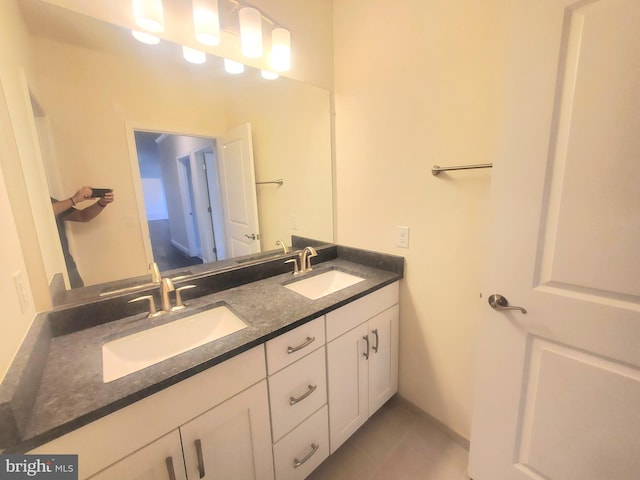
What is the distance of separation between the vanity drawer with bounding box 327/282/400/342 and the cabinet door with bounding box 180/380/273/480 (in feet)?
1.27

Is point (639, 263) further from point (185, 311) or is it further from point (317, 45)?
point (317, 45)

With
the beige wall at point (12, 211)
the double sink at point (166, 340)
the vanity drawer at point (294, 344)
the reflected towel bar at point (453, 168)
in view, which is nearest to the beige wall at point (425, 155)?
the reflected towel bar at point (453, 168)

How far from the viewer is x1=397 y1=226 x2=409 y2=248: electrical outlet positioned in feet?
4.88

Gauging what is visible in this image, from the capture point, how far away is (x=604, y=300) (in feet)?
2.71

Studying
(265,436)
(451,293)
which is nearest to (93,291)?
(265,436)

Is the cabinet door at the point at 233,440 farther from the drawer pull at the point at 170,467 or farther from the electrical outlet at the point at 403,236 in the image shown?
the electrical outlet at the point at 403,236

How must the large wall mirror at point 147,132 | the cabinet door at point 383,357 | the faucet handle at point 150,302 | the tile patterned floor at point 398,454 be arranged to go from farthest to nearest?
the cabinet door at point 383,357 → the tile patterned floor at point 398,454 → the faucet handle at point 150,302 → the large wall mirror at point 147,132

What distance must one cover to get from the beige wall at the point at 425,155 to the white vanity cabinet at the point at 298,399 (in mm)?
678

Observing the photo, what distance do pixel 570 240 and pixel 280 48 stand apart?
1513mm

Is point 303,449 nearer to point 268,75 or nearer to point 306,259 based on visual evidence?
point 306,259

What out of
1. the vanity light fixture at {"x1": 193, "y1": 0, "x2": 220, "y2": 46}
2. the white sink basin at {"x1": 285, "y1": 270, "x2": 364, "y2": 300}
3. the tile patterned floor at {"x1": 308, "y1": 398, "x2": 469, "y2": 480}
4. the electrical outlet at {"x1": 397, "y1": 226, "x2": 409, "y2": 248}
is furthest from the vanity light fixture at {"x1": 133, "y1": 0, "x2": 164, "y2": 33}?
the tile patterned floor at {"x1": 308, "y1": 398, "x2": 469, "y2": 480}

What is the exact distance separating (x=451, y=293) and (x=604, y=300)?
585 millimetres

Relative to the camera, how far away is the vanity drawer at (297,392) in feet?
3.34

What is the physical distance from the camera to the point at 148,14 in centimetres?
100
